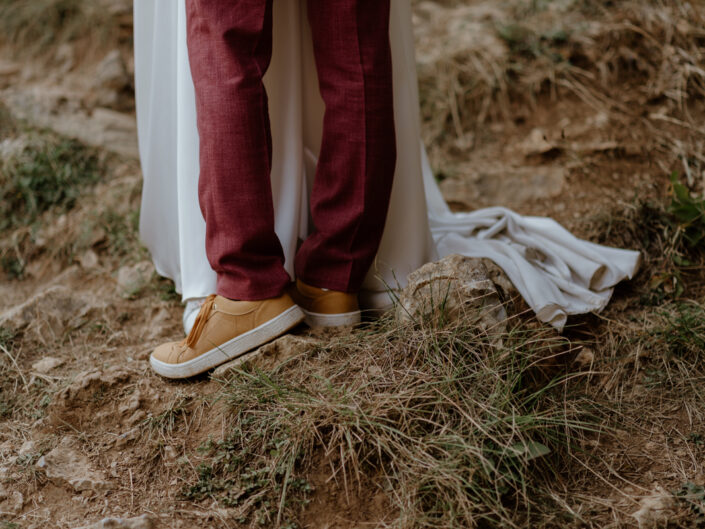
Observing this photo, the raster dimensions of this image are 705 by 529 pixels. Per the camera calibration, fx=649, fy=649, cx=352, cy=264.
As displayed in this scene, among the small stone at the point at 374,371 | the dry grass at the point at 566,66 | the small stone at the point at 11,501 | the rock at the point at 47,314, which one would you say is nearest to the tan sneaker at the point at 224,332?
the small stone at the point at 374,371

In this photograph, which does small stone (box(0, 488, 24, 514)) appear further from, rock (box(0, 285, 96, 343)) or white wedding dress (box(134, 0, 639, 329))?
rock (box(0, 285, 96, 343))

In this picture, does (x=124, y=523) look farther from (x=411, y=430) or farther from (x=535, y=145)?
(x=535, y=145)

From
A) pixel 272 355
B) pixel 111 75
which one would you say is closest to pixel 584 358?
pixel 272 355

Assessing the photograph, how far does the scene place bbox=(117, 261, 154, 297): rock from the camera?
8.29 feet

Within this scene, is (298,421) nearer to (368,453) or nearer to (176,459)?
(368,453)

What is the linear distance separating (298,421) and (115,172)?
84.9 inches

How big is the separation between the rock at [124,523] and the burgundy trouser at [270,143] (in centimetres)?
62

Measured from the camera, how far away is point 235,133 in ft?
5.47

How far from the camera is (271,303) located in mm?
1802

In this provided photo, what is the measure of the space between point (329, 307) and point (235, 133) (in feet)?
1.93

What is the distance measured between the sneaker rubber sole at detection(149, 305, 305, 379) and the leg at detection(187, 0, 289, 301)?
0.10 metres

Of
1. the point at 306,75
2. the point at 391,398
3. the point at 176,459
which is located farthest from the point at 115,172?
the point at 391,398

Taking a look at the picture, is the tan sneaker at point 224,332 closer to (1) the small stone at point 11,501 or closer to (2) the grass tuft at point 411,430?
(2) the grass tuft at point 411,430

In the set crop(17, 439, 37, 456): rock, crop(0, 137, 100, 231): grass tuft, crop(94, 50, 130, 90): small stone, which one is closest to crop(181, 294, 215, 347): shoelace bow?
crop(17, 439, 37, 456): rock
